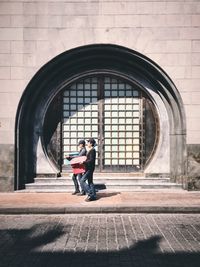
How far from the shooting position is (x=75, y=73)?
1152cm

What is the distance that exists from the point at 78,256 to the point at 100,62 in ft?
25.3

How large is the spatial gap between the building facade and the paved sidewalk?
1.11 meters

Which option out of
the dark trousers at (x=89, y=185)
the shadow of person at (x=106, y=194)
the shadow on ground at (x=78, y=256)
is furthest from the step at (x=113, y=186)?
the shadow on ground at (x=78, y=256)

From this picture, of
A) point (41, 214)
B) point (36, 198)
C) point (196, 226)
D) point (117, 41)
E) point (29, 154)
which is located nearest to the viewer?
point (196, 226)

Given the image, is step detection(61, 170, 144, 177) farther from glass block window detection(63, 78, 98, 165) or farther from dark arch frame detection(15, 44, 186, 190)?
dark arch frame detection(15, 44, 186, 190)

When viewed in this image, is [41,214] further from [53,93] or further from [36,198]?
[53,93]

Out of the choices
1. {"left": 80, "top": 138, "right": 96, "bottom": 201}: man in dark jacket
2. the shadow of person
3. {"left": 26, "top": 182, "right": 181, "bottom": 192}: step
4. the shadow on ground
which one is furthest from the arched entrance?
the shadow on ground

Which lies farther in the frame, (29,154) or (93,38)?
(29,154)

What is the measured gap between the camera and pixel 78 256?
4973 mm

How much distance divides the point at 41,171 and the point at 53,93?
2623mm

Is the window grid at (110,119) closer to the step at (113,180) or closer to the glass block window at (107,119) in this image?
the glass block window at (107,119)

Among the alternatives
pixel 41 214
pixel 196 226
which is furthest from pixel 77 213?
pixel 196 226

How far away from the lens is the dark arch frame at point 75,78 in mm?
10734

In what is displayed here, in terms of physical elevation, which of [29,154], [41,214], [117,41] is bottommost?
[41,214]
